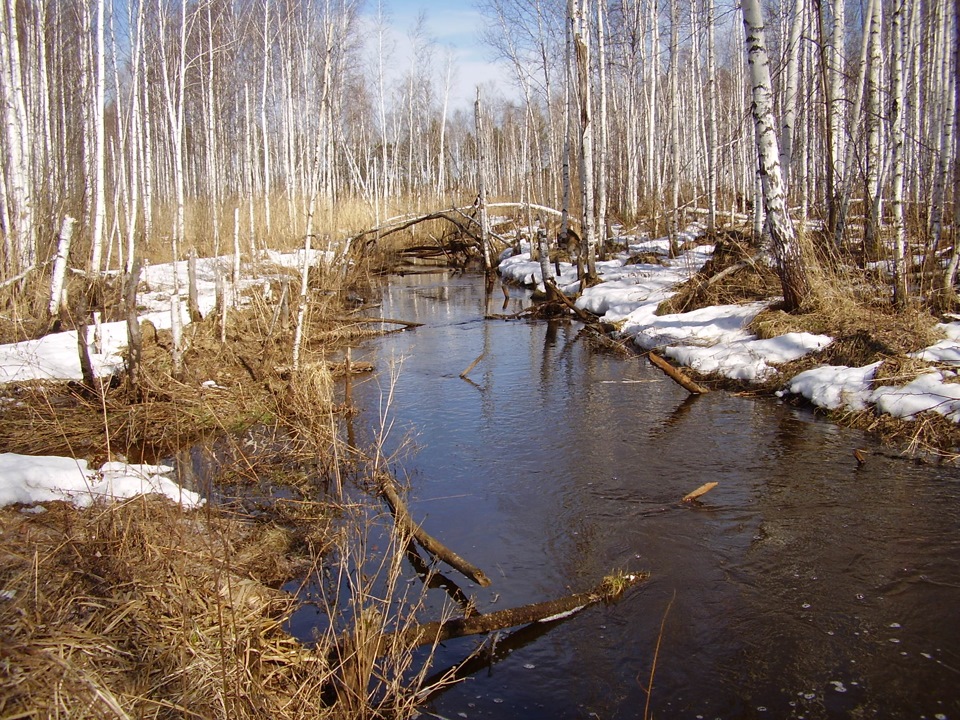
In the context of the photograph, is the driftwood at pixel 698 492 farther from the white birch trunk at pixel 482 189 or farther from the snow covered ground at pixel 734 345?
the white birch trunk at pixel 482 189

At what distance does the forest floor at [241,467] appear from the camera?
2.89 m

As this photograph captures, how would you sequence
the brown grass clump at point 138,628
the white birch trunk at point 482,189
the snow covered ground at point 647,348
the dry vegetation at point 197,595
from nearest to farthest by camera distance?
1. the brown grass clump at point 138,628
2. the dry vegetation at point 197,595
3. the snow covered ground at point 647,348
4. the white birch trunk at point 482,189

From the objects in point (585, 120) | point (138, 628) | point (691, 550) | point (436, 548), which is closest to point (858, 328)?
point (691, 550)

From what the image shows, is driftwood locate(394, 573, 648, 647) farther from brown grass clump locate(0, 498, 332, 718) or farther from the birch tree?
the birch tree

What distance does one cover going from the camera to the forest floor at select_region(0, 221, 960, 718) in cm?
289

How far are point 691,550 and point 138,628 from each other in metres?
3.33

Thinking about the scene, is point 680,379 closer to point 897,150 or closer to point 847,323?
point 847,323

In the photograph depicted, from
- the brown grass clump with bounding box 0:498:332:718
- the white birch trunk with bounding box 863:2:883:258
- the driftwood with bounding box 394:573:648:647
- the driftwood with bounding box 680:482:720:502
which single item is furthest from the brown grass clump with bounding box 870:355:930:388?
the brown grass clump with bounding box 0:498:332:718

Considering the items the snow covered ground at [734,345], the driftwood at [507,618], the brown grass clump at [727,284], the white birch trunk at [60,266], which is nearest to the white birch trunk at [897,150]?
the snow covered ground at [734,345]

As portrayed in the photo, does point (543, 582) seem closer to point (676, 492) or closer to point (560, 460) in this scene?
point (676, 492)

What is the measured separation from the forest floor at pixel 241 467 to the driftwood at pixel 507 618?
229mm

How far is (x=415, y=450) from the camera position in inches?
274

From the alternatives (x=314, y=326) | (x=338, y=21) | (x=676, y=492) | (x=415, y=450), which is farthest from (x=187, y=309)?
(x=338, y=21)

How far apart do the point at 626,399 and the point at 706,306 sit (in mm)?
3119
